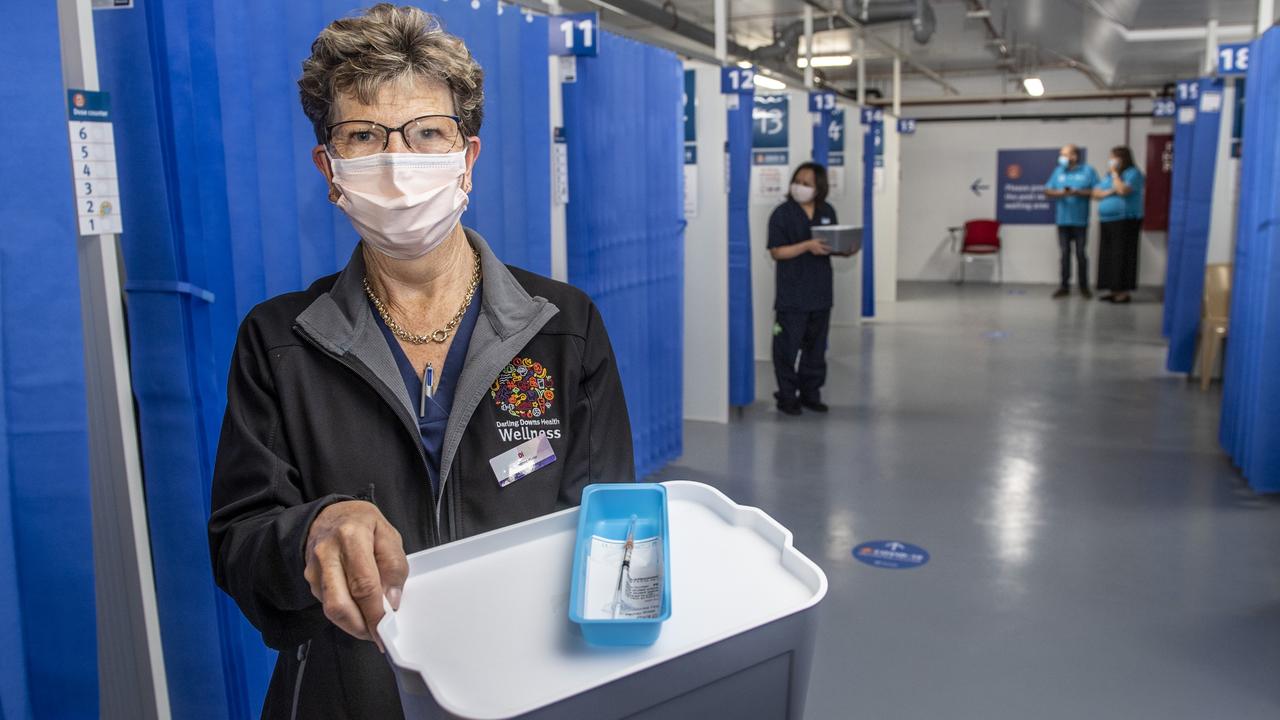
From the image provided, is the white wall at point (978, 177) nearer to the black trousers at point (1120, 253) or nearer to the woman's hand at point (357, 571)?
the black trousers at point (1120, 253)

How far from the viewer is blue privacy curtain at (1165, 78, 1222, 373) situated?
24.2ft

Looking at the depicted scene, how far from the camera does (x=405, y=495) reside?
48.2 inches

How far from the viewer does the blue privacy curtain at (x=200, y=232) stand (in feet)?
6.62

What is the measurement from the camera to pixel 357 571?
2.73 ft

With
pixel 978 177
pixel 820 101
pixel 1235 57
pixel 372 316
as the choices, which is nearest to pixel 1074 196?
pixel 978 177

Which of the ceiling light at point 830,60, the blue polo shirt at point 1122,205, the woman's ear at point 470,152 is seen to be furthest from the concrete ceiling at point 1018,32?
the woman's ear at point 470,152

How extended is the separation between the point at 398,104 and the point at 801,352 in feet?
18.9

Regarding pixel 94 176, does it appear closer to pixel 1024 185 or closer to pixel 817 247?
pixel 817 247

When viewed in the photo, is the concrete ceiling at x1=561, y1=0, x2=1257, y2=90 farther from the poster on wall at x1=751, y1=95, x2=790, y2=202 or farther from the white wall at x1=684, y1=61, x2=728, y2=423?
the poster on wall at x1=751, y1=95, x2=790, y2=202

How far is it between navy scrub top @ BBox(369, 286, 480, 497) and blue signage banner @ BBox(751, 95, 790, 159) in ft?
23.3

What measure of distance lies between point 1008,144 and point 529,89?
45.0 feet

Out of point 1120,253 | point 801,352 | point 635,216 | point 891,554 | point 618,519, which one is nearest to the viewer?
point 618,519

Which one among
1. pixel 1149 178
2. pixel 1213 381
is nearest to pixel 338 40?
pixel 1213 381

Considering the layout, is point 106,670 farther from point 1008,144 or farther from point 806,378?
point 1008,144
